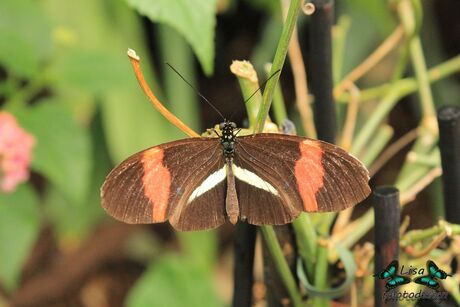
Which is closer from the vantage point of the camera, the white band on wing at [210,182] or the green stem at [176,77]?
the white band on wing at [210,182]

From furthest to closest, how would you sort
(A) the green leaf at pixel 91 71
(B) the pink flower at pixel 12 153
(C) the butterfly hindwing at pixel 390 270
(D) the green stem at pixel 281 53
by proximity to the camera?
(A) the green leaf at pixel 91 71 → (B) the pink flower at pixel 12 153 → (C) the butterfly hindwing at pixel 390 270 → (D) the green stem at pixel 281 53

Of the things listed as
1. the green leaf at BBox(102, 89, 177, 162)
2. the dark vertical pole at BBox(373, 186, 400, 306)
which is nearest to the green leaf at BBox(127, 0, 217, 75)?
the dark vertical pole at BBox(373, 186, 400, 306)

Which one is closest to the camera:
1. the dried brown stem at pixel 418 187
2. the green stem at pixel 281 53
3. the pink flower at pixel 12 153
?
the green stem at pixel 281 53

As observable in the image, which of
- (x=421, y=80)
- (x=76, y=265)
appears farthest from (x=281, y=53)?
(x=76, y=265)

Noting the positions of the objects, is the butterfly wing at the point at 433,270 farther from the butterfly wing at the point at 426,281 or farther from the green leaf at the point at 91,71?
the green leaf at the point at 91,71

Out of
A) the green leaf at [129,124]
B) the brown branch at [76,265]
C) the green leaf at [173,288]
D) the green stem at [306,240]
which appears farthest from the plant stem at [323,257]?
the brown branch at [76,265]

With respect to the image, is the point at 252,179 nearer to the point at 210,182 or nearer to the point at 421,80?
the point at 210,182

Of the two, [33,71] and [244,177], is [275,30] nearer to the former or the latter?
[33,71]
